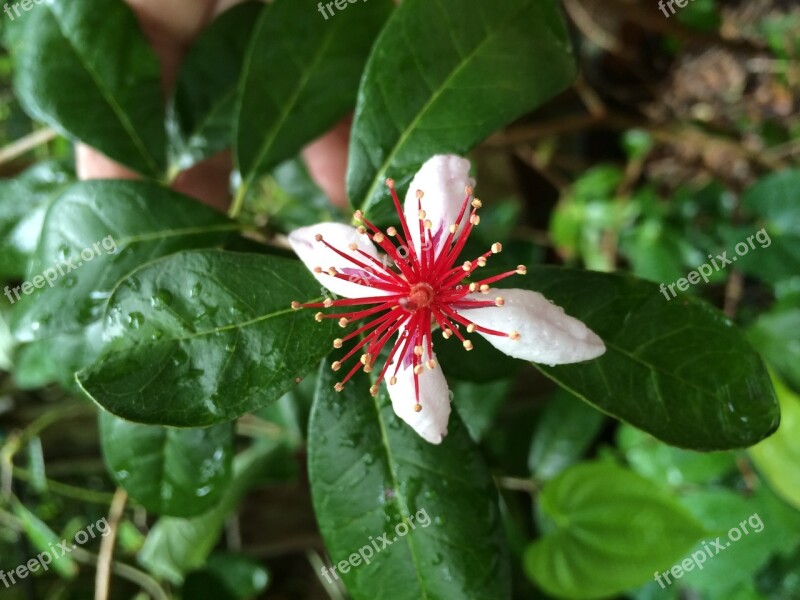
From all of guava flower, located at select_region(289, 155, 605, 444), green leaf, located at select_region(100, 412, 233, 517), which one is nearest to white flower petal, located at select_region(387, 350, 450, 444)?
guava flower, located at select_region(289, 155, 605, 444)

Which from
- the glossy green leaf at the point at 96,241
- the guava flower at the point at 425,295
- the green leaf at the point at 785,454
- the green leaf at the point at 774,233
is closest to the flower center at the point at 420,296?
the guava flower at the point at 425,295

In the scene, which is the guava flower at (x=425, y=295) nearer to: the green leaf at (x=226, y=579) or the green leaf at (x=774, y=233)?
the green leaf at (x=774, y=233)

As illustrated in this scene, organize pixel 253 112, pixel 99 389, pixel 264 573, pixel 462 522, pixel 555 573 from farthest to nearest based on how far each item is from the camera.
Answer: pixel 264 573, pixel 555 573, pixel 253 112, pixel 462 522, pixel 99 389

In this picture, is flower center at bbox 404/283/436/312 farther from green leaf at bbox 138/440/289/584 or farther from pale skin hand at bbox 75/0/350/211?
green leaf at bbox 138/440/289/584

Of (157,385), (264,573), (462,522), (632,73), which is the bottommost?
(264,573)

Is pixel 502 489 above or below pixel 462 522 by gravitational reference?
below

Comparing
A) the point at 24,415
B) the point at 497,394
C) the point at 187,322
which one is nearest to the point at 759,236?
the point at 497,394

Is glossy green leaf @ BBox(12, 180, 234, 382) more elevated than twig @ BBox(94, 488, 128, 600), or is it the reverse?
glossy green leaf @ BBox(12, 180, 234, 382)

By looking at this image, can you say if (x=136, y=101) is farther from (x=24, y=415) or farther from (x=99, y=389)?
(x=24, y=415)
